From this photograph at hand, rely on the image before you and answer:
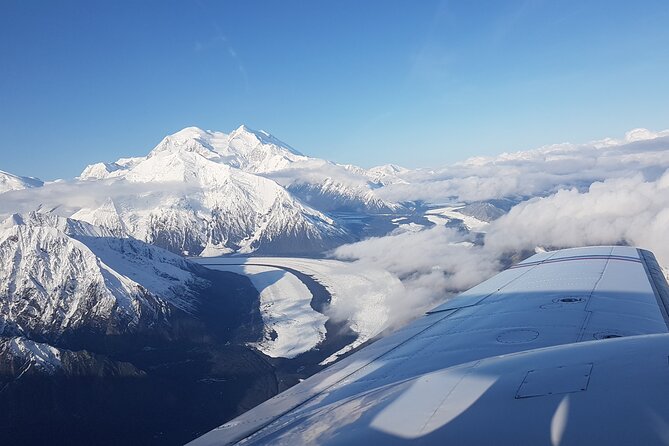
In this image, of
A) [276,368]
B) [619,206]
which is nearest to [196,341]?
[276,368]

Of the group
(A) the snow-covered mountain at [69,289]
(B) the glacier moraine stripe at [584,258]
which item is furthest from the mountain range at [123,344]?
(B) the glacier moraine stripe at [584,258]

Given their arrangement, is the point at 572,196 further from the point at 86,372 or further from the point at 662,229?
the point at 86,372

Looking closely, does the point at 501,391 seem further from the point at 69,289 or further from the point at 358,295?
the point at 69,289

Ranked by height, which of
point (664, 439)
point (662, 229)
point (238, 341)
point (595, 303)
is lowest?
point (662, 229)

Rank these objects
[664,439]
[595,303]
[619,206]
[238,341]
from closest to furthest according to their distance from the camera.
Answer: [664,439]
[595,303]
[238,341]
[619,206]

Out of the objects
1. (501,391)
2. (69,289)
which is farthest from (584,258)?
(69,289)

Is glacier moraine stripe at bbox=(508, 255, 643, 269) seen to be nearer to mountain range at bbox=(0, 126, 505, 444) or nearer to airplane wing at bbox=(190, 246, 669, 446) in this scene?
airplane wing at bbox=(190, 246, 669, 446)
